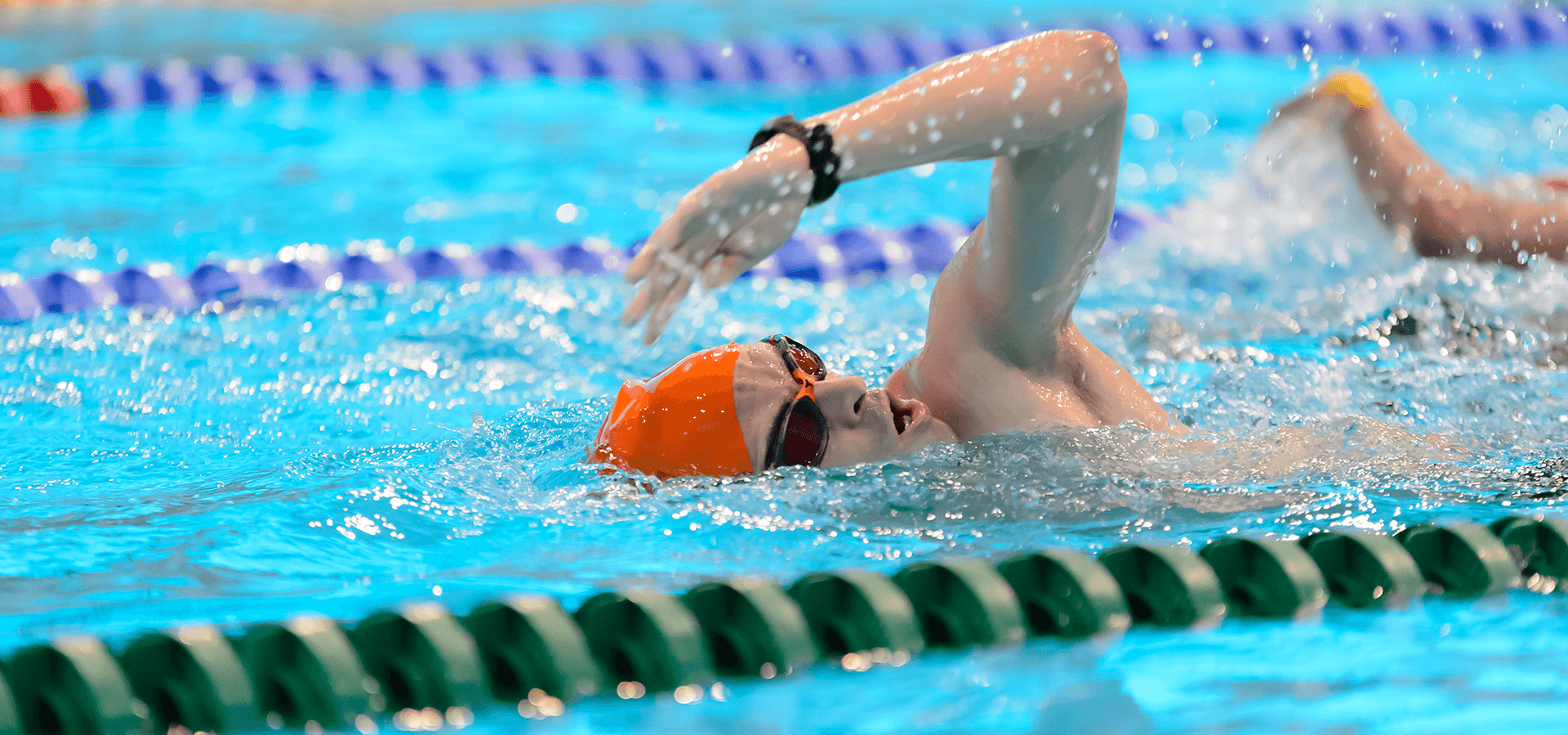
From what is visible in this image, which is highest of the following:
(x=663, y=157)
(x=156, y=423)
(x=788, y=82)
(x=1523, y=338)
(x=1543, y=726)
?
(x=788, y=82)

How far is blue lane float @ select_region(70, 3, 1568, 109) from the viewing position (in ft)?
20.5

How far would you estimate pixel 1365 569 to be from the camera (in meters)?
2.02

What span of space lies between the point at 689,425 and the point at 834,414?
22 centimetres

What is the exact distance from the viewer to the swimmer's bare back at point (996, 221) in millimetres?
1798

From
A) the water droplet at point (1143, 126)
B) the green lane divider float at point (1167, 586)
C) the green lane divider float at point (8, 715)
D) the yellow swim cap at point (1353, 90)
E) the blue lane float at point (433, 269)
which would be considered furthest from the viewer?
the water droplet at point (1143, 126)

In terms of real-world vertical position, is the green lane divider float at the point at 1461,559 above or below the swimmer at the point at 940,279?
below

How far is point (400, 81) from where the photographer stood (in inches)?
252

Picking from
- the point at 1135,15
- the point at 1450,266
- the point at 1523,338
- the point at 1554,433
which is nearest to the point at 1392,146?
the point at 1450,266

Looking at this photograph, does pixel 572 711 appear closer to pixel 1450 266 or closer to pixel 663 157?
pixel 1450 266

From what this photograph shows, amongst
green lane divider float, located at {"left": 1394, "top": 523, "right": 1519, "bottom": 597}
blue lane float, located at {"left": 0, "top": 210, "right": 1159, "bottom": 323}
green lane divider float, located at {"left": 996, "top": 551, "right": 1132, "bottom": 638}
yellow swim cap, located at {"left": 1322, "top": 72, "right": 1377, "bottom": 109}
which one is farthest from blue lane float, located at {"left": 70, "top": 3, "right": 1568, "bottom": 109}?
green lane divider float, located at {"left": 996, "top": 551, "right": 1132, "bottom": 638}

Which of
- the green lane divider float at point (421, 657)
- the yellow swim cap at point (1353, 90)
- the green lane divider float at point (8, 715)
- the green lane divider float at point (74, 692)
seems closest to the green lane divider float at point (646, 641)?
the green lane divider float at point (421, 657)

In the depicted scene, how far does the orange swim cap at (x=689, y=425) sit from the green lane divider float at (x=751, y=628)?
0.32 meters

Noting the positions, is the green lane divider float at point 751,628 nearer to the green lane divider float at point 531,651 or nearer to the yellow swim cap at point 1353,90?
the green lane divider float at point 531,651

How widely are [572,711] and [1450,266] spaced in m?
2.70
